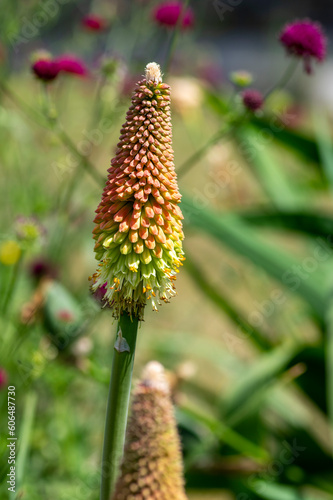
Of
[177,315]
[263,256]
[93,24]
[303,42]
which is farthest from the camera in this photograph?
[177,315]

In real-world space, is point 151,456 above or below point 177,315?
below

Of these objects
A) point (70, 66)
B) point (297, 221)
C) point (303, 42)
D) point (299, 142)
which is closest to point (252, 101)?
point (303, 42)

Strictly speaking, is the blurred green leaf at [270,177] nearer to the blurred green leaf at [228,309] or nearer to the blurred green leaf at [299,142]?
the blurred green leaf at [299,142]

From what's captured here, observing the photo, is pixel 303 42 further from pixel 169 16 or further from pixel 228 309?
pixel 228 309

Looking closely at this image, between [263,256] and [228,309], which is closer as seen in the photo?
[263,256]

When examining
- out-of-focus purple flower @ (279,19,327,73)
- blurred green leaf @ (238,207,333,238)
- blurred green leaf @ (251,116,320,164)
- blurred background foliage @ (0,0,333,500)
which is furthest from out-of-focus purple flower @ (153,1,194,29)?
blurred green leaf @ (251,116,320,164)

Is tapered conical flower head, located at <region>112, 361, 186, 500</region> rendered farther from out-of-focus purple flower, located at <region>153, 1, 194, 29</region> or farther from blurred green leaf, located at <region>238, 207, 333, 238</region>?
blurred green leaf, located at <region>238, 207, 333, 238</region>
